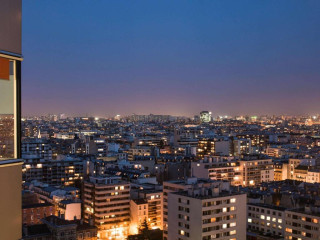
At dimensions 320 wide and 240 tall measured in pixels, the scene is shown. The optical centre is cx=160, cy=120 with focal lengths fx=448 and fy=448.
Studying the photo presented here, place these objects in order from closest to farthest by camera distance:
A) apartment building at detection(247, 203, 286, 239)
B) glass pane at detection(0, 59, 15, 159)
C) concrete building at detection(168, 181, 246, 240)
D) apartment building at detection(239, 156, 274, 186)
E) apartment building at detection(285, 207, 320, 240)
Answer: glass pane at detection(0, 59, 15, 159) < concrete building at detection(168, 181, 246, 240) < apartment building at detection(285, 207, 320, 240) < apartment building at detection(247, 203, 286, 239) < apartment building at detection(239, 156, 274, 186)

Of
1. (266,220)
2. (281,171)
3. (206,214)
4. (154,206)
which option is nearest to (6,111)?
(206,214)

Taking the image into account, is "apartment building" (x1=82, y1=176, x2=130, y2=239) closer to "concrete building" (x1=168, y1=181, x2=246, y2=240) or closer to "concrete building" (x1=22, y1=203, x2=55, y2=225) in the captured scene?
"concrete building" (x1=22, y1=203, x2=55, y2=225)

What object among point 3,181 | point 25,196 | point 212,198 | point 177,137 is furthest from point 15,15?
point 177,137

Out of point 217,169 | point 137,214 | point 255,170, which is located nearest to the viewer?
point 137,214

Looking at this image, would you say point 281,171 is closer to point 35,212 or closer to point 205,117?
point 35,212

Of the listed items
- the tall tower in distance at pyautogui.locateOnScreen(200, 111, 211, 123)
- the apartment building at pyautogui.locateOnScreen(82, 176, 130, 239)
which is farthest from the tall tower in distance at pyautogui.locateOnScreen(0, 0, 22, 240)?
the tall tower in distance at pyautogui.locateOnScreen(200, 111, 211, 123)

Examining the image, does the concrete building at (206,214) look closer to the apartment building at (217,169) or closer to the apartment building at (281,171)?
the apartment building at (217,169)

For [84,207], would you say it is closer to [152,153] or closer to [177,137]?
[152,153]
